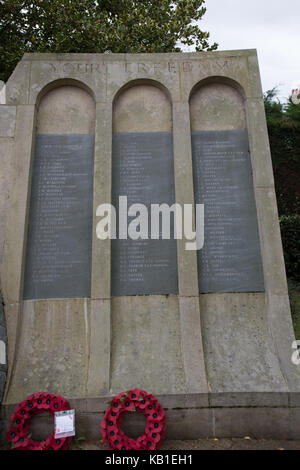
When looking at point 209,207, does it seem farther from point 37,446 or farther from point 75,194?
point 37,446

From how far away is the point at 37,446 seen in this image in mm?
4238

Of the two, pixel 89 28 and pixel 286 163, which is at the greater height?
pixel 89 28

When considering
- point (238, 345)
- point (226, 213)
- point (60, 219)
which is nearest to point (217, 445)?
point (238, 345)

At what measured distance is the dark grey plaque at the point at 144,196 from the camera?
552 cm

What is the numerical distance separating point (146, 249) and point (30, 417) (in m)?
2.93

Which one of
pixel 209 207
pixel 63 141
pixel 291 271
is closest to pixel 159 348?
pixel 209 207

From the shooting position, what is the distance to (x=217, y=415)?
15.1 feet

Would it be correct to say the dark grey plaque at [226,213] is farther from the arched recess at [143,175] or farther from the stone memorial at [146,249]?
the arched recess at [143,175]

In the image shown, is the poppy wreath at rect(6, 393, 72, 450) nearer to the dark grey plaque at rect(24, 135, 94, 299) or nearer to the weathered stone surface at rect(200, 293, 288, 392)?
the dark grey plaque at rect(24, 135, 94, 299)

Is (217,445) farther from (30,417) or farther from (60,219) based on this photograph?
(60,219)

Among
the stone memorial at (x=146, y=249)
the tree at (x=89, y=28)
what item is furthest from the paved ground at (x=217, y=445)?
the tree at (x=89, y=28)

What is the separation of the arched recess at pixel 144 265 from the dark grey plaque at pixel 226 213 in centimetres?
54

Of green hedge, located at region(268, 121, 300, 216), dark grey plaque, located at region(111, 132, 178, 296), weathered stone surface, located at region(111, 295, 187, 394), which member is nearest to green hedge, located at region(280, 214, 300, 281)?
Answer: green hedge, located at region(268, 121, 300, 216)

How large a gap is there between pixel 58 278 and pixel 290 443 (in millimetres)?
4077
